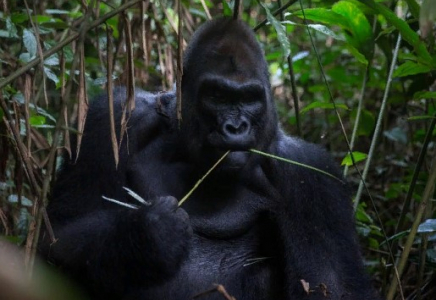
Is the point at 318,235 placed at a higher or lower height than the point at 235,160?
lower

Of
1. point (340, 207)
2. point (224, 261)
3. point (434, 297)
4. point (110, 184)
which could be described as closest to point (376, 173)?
point (434, 297)

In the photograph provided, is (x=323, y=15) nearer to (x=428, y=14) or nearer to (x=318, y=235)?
(x=318, y=235)

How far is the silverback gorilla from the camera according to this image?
2863mm

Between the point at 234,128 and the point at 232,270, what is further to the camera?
the point at 232,270

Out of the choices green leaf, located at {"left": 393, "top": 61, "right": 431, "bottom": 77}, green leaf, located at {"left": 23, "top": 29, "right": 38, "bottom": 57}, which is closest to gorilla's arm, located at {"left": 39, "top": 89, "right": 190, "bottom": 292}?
green leaf, located at {"left": 23, "top": 29, "right": 38, "bottom": 57}

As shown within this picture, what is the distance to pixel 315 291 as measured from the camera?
3.08 meters

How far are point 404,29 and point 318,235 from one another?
997 mm

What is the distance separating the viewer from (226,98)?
294cm

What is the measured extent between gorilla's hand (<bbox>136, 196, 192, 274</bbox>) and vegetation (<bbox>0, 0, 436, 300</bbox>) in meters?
0.40

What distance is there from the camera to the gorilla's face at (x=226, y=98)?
283cm

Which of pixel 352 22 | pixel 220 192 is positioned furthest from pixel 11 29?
pixel 352 22

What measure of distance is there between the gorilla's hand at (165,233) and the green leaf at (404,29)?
3.66ft

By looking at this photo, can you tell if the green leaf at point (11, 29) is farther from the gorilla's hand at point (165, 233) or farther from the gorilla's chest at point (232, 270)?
the gorilla's chest at point (232, 270)

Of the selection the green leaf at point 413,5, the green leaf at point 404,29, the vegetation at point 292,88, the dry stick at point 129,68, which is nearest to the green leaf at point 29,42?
the vegetation at point 292,88
